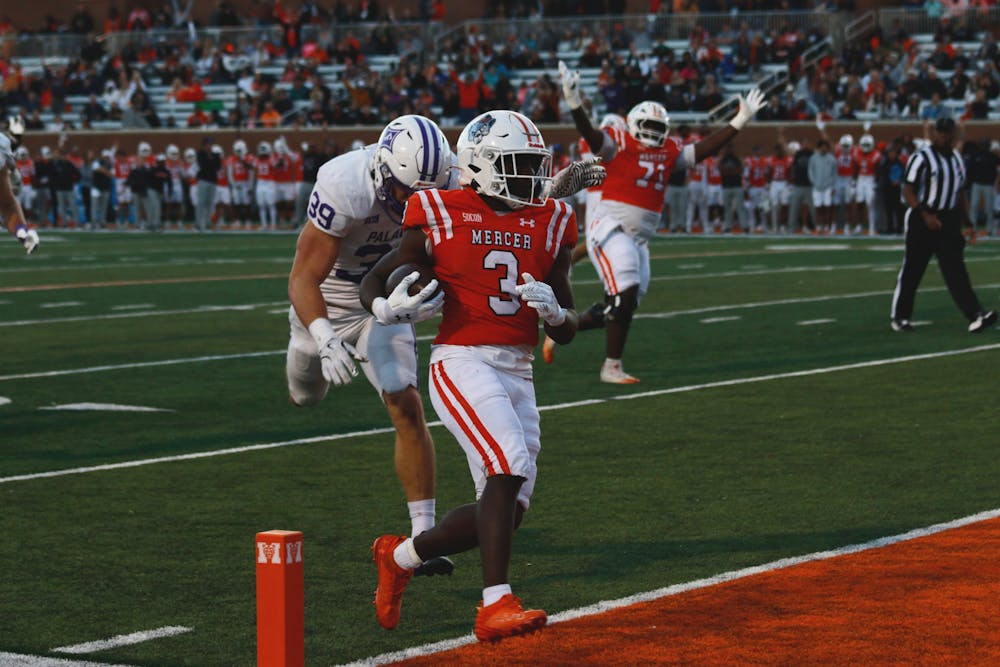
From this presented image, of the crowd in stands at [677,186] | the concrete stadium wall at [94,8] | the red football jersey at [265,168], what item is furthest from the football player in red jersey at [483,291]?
the concrete stadium wall at [94,8]

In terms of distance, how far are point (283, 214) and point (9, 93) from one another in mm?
11847

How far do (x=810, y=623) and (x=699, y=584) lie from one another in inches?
24.4

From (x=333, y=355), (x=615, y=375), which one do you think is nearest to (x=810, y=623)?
(x=333, y=355)

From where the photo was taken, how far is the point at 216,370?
39.3 ft

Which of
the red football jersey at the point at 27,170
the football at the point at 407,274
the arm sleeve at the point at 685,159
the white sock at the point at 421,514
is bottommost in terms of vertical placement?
the red football jersey at the point at 27,170

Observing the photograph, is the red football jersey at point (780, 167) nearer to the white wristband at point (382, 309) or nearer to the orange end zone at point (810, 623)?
the orange end zone at point (810, 623)

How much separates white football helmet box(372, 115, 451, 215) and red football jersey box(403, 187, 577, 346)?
76 centimetres

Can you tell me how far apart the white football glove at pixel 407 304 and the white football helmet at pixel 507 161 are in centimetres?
35

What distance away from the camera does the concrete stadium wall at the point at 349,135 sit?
101 ft

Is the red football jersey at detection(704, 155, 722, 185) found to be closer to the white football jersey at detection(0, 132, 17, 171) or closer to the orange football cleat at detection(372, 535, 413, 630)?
the white football jersey at detection(0, 132, 17, 171)

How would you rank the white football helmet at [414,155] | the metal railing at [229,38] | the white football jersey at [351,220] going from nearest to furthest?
the white football helmet at [414,155]
the white football jersey at [351,220]
the metal railing at [229,38]

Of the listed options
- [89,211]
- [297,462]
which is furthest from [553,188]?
[89,211]

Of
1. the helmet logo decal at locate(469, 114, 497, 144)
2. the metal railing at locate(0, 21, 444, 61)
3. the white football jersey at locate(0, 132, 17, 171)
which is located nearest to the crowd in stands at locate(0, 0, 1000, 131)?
the metal railing at locate(0, 21, 444, 61)

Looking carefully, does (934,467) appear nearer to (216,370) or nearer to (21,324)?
(216,370)
